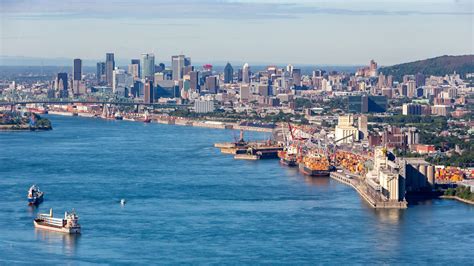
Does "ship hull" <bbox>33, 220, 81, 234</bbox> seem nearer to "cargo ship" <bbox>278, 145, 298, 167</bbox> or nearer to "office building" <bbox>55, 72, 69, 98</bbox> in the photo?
"cargo ship" <bbox>278, 145, 298, 167</bbox>

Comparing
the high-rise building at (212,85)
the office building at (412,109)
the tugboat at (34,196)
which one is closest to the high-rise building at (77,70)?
the high-rise building at (212,85)

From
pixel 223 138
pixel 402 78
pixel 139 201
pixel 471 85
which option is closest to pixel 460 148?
pixel 223 138

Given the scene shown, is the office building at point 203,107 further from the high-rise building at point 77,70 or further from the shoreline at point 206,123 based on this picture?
the high-rise building at point 77,70

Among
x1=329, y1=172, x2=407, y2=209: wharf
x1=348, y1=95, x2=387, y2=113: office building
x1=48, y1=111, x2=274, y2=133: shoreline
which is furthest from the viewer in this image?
x1=348, y1=95, x2=387, y2=113: office building

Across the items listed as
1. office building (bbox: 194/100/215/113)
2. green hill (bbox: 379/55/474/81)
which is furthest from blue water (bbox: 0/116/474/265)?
green hill (bbox: 379/55/474/81)

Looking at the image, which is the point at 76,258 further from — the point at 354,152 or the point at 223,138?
the point at 223,138

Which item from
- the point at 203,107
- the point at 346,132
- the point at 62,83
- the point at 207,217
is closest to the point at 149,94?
the point at 203,107
